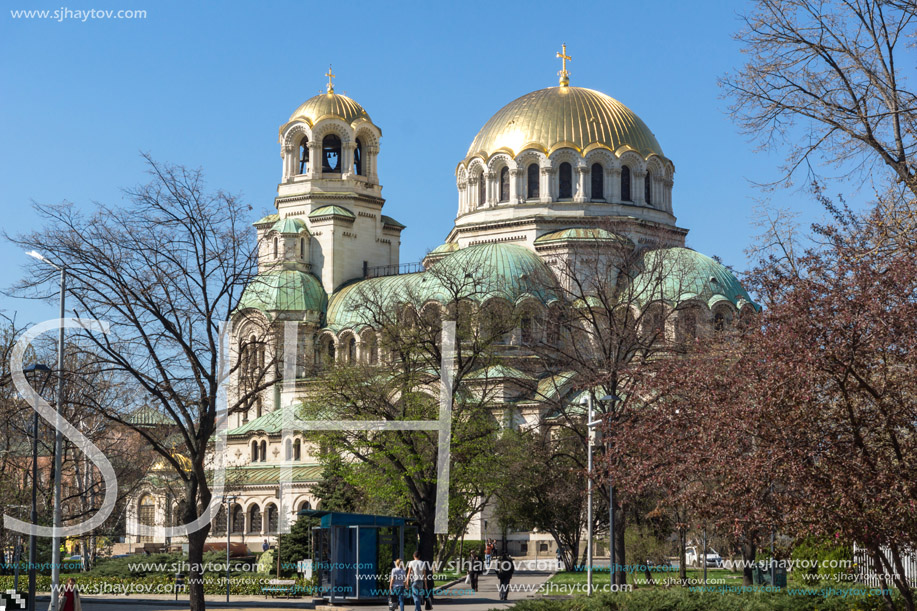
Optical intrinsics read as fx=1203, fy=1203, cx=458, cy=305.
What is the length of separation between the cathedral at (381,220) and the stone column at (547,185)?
0.06 metres

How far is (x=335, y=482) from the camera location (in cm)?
4959

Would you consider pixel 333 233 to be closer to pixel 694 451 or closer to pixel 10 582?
pixel 10 582

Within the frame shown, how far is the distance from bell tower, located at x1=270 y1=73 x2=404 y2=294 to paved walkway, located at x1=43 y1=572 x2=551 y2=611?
108 feet

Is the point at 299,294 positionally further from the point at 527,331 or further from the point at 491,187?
the point at 527,331

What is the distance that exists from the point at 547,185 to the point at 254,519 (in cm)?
2331

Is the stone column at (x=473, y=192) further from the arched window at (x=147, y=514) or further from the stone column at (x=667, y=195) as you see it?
the arched window at (x=147, y=514)

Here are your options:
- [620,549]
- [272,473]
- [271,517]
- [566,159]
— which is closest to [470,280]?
[566,159]

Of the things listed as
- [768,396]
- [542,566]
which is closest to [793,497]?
[768,396]

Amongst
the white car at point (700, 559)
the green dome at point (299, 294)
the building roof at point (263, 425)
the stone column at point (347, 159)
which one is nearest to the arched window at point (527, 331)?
the white car at point (700, 559)

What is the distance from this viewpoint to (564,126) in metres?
63.7

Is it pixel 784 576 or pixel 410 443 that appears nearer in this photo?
pixel 784 576

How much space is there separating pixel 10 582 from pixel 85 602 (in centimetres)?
413

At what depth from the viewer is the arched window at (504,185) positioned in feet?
210

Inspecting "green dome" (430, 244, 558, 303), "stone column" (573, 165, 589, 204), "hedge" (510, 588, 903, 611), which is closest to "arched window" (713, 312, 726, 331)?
"green dome" (430, 244, 558, 303)
